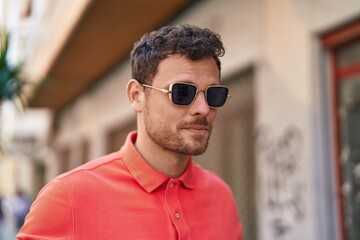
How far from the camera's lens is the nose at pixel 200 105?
2.44m

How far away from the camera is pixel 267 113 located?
753cm

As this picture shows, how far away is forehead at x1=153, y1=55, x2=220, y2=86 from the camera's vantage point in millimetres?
2430

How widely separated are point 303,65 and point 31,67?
12.0 meters

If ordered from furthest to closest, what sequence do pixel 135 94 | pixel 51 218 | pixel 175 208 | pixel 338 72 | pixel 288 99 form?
pixel 288 99 → pixel 338 72 → pixel 135 94 → pixel 175 208 → pixel 51 218

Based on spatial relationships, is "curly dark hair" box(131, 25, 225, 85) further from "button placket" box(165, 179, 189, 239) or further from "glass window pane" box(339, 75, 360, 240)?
"glass window pane" box(339, 75, 360, 240)

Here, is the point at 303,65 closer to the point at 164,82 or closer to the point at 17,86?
the point at 17,86

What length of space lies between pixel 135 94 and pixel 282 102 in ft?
15.6

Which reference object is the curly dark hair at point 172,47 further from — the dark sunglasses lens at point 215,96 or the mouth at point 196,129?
the mouth at point 196,129

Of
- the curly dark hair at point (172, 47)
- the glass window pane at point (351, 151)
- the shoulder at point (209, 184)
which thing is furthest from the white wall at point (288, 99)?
the curly dark hair at point (172, 47)

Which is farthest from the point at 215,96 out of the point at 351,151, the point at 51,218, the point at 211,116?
the point at 351,151

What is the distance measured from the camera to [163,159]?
2.57m

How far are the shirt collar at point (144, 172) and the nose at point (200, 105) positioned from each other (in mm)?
284

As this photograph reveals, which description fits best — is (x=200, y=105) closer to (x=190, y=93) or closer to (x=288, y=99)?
(x=190, y=93)

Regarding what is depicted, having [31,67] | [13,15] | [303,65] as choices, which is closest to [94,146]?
[31,67]
